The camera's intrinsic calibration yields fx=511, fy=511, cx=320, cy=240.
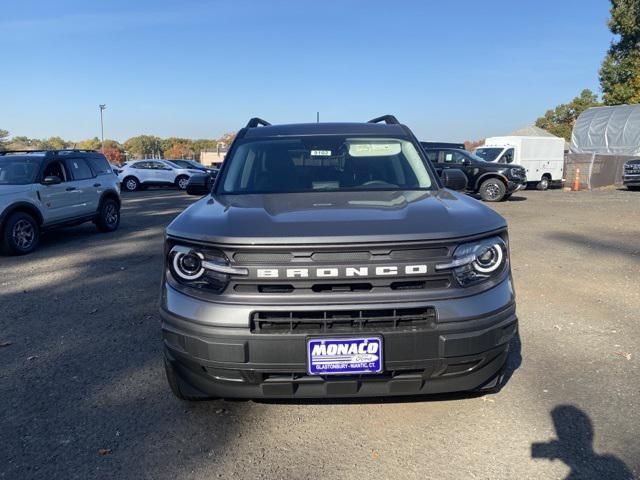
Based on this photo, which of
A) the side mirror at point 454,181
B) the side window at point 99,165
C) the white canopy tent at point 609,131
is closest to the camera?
the side mirror at point 454,181

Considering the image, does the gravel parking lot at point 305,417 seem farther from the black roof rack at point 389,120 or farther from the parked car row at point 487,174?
the parked car row at point 487,174

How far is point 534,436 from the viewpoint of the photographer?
112 inches

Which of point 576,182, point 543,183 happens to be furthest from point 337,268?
point 576,182

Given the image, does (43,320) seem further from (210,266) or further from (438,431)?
(438,431)

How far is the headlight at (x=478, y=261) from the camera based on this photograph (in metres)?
2.55

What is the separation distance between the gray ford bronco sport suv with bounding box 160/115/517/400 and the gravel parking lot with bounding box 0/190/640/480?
365 millimetres

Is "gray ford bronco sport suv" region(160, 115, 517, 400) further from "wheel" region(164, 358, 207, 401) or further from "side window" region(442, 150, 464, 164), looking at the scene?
"side window" region(442, 150, 464, 164)

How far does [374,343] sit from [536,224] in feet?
34.3

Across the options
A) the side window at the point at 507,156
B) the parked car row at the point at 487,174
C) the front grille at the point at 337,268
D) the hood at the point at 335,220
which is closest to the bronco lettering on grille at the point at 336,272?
the front grille at the point at 337,268

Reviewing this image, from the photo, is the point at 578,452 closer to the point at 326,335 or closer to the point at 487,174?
the point at 326,335

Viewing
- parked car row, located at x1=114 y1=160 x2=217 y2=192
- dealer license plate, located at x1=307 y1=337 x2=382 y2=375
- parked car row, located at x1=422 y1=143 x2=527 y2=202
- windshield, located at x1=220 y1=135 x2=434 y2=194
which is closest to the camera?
dealer license plate, located at x1=307 y1=337 x2=382 y2=375

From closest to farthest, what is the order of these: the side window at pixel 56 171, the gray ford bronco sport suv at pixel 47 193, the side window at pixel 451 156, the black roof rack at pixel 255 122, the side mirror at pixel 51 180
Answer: the black roof rack at pixel 255 122 < the gray ford bronco sport suv at pixel 47 193 < the side mirror at pixel 51 180 < the side window at pixel 56 171 < the side window at pixel 451 156

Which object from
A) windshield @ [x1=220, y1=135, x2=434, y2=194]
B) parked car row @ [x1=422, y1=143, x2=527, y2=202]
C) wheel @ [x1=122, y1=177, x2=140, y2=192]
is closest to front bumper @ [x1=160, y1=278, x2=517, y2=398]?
windshield @ [x1=220, y1=135, x2=434, y2=194]

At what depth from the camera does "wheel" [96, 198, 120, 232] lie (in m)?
11.0
